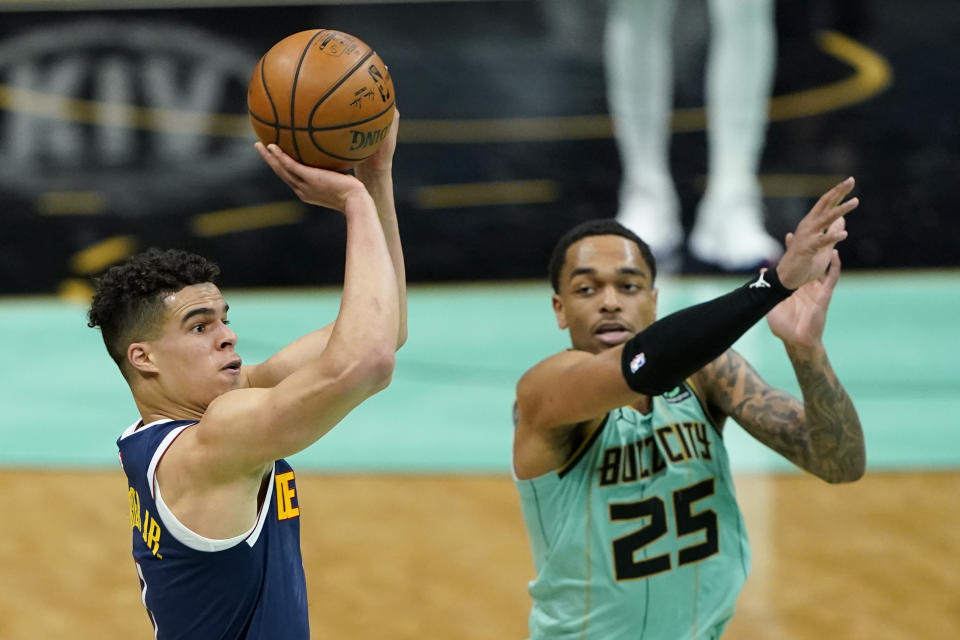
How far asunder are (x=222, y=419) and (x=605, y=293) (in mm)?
1393

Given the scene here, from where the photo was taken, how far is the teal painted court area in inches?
308

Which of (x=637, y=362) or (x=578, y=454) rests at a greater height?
(x=637, y=362)

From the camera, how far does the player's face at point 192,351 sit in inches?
116

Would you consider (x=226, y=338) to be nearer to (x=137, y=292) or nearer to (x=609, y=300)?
(x=137, y=292)

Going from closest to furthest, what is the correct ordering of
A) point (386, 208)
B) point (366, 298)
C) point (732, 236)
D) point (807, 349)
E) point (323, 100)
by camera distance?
1. point (366, 298)
2. point (323, 100)
3. point (386, 208)
4. point (807, 349)
5. point (732, 236)

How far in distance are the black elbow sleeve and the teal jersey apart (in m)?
0.62

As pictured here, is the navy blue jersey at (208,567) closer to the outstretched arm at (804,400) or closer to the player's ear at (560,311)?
the player's ear at (560,311)

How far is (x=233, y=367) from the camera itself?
9.87 feet

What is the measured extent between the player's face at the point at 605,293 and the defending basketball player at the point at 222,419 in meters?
0.99

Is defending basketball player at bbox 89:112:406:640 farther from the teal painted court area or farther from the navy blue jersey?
the teal painted court area

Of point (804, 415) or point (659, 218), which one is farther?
point (659, 218)

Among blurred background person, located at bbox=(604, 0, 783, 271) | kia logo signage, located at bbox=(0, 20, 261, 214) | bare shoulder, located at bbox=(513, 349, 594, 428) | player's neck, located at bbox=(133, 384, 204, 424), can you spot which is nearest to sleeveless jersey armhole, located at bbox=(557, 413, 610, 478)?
bare shoulder, located at bbox=(513, 349, 594, 428)

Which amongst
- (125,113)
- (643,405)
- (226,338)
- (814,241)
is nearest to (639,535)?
(643,405)

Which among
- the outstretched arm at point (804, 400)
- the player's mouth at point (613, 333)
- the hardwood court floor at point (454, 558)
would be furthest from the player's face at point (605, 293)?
the hardwood court floor at point (454, 558)
